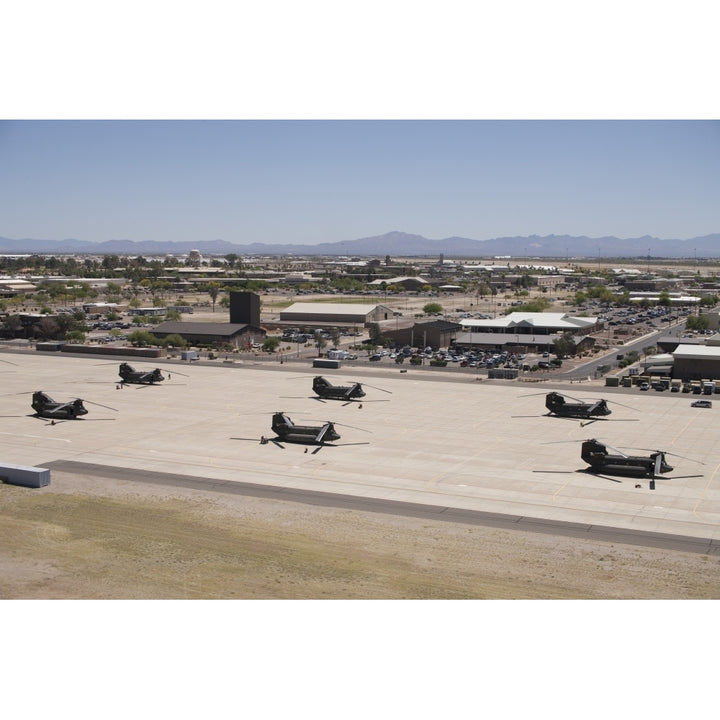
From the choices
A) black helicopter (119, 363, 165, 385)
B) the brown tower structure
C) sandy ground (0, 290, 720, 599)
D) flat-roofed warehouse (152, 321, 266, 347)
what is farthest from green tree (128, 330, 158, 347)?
sandy ground (0, 290, 720, 599)

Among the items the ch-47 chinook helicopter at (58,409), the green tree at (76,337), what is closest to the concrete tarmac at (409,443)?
the ch-47 chinook helicopter at (58,409)

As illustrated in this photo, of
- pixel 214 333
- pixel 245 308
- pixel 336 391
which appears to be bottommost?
pixel 336 391

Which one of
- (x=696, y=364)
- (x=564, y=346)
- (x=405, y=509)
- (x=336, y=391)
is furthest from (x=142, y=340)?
(x=405, y=509)

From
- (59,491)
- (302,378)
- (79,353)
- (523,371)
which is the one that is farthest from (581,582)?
(79,353)

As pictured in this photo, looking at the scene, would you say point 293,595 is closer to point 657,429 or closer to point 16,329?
point 657,429

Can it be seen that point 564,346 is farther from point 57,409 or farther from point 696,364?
point 57,409

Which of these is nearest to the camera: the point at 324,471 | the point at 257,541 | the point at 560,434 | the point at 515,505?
the point at 257,541

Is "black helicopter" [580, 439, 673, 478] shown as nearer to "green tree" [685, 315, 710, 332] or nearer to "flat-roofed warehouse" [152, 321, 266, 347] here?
"flat-roofed warehouse" [152, 321, 266, 347]
